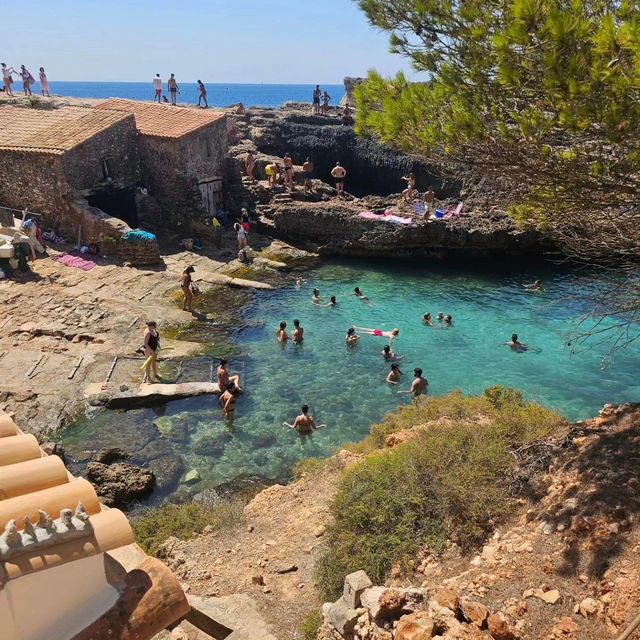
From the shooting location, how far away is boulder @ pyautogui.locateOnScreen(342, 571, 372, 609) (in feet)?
20.3

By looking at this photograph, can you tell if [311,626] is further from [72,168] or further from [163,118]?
[163,118]

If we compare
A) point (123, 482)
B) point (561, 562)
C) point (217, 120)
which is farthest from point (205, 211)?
point (561, 562)

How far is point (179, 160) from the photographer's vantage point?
2528 cm

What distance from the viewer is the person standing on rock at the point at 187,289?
19.0 meters

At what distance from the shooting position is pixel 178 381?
15.2 meters

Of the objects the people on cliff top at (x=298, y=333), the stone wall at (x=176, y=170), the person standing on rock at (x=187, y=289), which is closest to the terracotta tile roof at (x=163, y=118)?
the stone wall at (x=176, y=170)

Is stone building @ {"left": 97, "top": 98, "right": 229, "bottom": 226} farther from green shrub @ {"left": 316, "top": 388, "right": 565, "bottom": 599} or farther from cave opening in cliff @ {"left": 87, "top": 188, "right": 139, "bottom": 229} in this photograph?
green shrub @ {"left": 316, "top": 388, "right": 565, "bottom": 599}

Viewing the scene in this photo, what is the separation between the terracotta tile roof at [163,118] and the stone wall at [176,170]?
0.97ft

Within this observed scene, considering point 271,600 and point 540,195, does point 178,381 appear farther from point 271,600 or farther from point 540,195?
point 540,195

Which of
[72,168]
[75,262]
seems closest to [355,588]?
[75,262]

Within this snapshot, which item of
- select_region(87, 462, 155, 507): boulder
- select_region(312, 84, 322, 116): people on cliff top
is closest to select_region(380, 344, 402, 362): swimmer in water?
select_region(87, 462, 155, 507): boulder

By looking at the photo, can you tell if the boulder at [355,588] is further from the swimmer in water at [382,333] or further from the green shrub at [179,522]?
the swimmer in water at [382,333]

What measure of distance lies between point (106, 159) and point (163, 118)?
4435 mm

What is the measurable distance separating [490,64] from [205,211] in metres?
20.9
